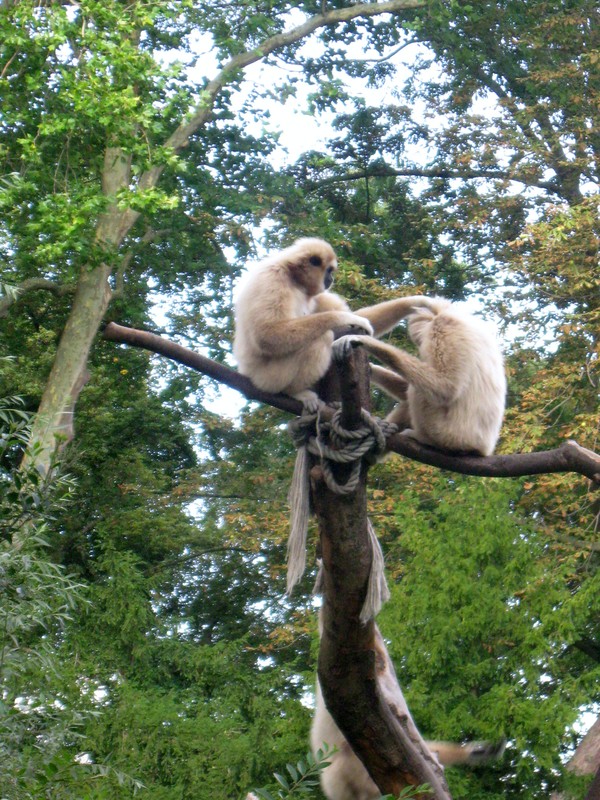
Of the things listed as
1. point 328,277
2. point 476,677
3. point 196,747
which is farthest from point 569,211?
point 196,747

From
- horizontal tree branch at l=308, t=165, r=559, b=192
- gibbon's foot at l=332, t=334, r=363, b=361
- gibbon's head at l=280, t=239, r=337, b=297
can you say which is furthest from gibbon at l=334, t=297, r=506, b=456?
horizontal tree branch at l=308, t=165, r=559, b=192

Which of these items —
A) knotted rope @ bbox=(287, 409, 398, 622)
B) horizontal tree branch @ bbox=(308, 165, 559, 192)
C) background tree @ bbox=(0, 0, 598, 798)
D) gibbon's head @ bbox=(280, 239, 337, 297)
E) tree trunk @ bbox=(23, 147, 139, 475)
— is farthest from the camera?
horizontal tree branch @ bbox=(308, 165, 559, 192)

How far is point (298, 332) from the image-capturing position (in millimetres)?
4703

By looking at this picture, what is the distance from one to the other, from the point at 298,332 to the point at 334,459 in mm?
1121

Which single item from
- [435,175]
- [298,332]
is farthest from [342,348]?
[435,175]

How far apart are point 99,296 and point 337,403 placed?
25.4 ft

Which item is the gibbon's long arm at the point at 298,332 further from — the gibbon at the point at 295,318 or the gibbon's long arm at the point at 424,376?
the gibbon's long arm at the point at 424,376

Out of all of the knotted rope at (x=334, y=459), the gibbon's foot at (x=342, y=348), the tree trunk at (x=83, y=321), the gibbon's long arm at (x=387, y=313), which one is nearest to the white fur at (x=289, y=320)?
the gibbon's long arm at (x=387, y=313)

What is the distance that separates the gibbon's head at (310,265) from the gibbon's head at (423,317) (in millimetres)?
517

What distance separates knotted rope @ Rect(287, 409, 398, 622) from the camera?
372cm

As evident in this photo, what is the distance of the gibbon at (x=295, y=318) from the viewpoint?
185 inches

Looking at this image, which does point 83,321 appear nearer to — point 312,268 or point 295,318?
point 312,268

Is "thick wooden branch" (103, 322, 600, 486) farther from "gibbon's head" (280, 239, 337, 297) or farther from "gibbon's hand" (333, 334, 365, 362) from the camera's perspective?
"gibbon's head" (280, 239, 337, 297)

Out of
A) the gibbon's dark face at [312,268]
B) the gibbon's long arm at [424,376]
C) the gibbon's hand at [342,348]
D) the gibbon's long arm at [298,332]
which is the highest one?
the gibbon's dark face at [312,268]
